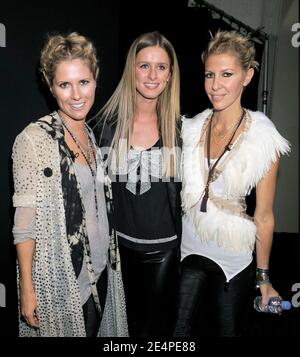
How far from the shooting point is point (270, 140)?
1189mm

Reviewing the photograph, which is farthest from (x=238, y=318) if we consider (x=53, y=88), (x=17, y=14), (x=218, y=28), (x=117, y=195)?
(x=17, y=14)

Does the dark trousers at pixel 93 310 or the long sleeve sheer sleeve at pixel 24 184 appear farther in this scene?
the dark trousers at pixel 93 310

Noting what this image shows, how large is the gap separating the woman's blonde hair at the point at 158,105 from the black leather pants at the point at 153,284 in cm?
33

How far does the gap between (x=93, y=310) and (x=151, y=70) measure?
0.89 metres

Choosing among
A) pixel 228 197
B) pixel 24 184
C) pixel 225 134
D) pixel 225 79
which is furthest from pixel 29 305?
pixel 225 79

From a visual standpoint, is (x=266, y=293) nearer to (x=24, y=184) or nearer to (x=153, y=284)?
(x=153, y=284)

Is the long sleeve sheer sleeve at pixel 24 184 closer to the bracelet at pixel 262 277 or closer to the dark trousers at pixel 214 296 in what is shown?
the dark trousers at pixel 214 296

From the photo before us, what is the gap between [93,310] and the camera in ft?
4.00

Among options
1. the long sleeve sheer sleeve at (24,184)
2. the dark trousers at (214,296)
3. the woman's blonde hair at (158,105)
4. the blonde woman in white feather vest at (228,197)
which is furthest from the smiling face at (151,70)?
the dark trousers at (214,296)

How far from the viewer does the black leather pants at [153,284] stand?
1308 millimetres

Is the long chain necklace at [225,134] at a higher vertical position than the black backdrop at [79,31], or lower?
lower

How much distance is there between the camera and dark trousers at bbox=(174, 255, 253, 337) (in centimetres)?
120

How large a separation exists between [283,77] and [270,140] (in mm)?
354

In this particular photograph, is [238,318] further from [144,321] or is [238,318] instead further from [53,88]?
[53,88]
